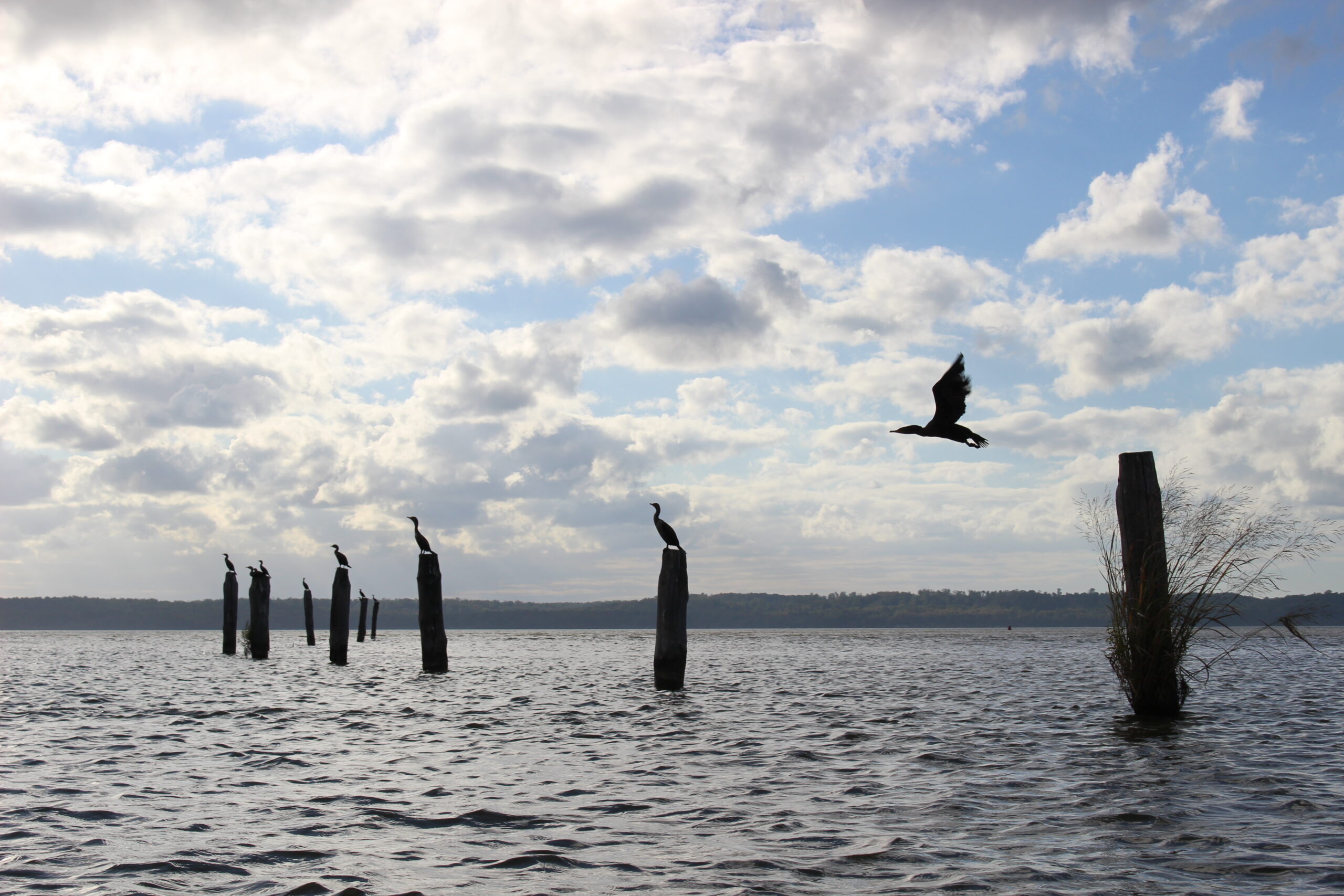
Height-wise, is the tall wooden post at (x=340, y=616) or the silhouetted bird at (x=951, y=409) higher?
the silhouetted bird at (x=951, y=409)

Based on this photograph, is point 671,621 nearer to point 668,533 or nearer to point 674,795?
point 668,533

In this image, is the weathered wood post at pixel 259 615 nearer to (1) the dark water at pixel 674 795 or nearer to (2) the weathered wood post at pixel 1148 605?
(1) the dark water at pixel 674 795

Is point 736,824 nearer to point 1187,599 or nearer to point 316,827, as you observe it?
point 316,827

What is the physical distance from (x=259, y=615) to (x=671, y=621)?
1805cm

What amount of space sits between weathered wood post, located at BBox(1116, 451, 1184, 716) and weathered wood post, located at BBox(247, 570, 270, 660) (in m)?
25.2

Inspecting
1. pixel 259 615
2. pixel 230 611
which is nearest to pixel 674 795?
pixel 259 615

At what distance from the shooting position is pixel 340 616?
26.3 meters

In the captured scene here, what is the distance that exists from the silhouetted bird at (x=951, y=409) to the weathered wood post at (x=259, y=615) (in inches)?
978

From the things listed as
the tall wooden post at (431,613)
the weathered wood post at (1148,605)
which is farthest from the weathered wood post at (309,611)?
the weathered wood post at (1148,605)

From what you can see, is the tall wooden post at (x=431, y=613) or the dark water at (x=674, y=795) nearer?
the dark water at (x=674, y=795)

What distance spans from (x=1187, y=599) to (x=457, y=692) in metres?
12.9

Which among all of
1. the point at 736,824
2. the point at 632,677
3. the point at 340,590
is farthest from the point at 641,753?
the point at 340,590

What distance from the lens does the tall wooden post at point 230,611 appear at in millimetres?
30844

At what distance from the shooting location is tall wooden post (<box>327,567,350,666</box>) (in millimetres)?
25656
